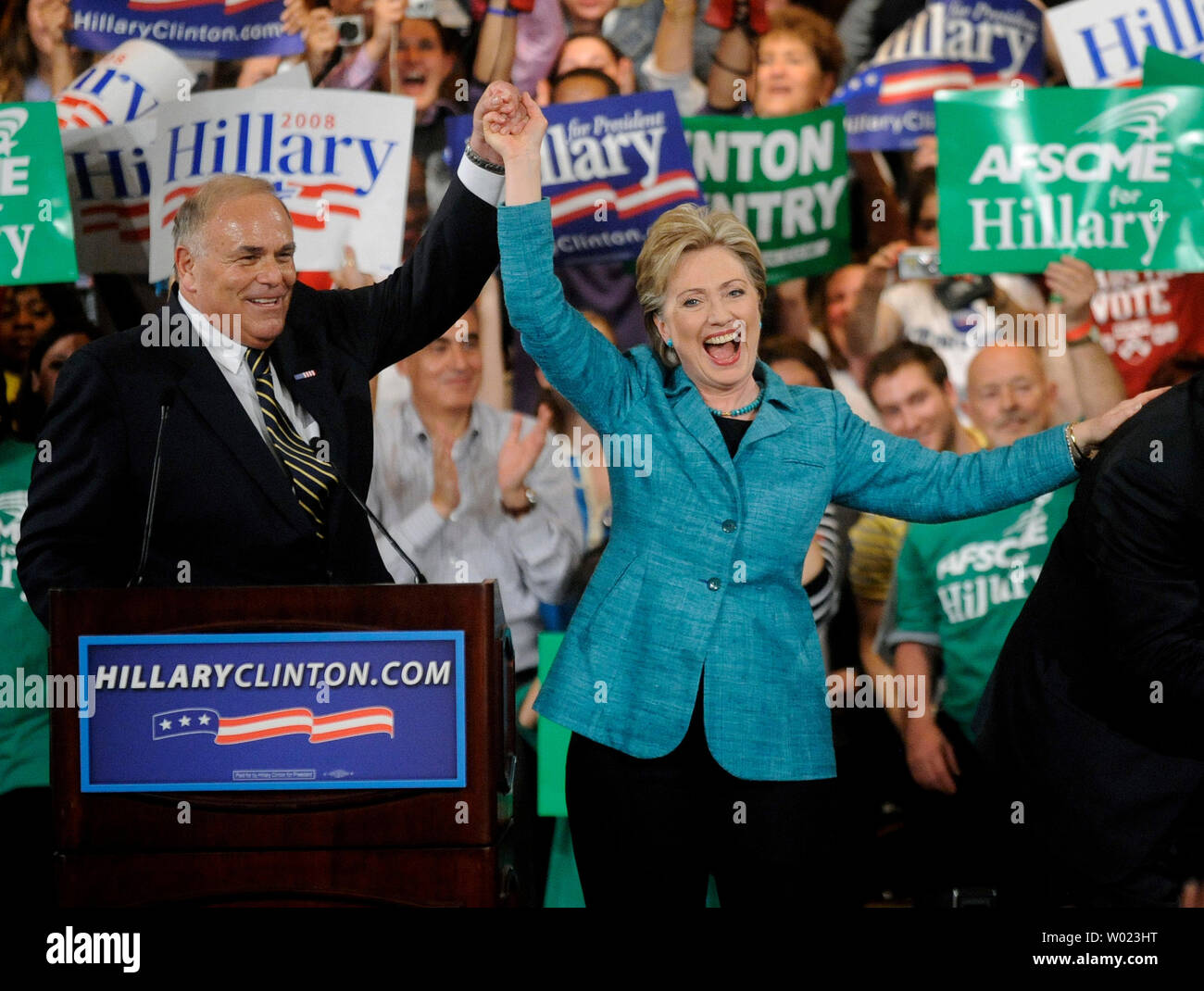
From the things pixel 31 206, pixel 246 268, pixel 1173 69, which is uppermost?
pixel 1173 69

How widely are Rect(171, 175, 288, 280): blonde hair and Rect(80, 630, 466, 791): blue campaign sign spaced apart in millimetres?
968

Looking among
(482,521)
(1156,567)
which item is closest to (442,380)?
(482,521)

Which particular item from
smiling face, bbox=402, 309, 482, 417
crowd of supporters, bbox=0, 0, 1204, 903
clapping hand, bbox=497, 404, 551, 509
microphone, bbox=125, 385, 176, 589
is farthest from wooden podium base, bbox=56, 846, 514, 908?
smiling face, bbox=402, 309, 482, 417

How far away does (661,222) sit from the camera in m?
2.49

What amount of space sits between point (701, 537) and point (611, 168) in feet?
7.01

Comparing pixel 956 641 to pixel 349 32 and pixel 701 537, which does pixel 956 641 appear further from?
pixel 349 32

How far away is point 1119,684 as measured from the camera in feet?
7.99

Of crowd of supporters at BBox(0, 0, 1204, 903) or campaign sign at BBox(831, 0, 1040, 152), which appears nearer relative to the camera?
crowd of supporters at BBox(0, 0, 1204, 903)

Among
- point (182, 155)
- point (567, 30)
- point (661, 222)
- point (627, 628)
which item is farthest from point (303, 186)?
point (627, 628)

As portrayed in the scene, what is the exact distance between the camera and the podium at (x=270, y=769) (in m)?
2.19

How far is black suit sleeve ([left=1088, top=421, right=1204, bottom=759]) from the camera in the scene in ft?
7.63

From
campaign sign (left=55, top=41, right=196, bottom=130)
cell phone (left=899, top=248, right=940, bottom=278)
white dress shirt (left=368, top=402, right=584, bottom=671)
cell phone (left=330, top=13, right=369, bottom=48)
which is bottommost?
white dress shirt (left=368, top=402, right=584, bottom=671)

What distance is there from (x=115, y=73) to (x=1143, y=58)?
3.15 m

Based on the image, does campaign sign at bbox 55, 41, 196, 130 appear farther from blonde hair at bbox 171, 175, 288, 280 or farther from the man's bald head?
the man's bald head
